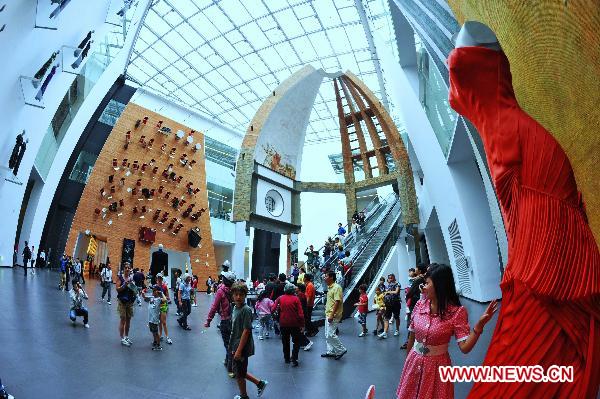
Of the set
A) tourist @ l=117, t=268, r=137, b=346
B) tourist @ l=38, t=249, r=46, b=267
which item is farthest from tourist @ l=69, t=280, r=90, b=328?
tourist @ l=38, t=249, r=46, b=267

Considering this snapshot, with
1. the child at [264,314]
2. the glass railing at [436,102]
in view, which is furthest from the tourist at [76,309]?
the glass railing at [436,102]

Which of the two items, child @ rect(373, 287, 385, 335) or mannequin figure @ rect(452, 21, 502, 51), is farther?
child @ rect(373, 287, 385, 335)

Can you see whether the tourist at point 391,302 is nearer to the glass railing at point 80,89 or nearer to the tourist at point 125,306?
the tourist at point 125,306

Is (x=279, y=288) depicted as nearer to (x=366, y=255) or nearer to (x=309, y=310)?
(x=309, y=310)

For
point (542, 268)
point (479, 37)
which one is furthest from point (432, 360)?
point (479, 37)

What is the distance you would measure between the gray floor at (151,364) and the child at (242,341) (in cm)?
34

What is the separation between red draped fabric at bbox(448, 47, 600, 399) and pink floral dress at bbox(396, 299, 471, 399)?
22cm

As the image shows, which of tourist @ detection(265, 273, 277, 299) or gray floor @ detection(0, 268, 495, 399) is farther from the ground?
tourist @ detection(265, 273, 277, 299)

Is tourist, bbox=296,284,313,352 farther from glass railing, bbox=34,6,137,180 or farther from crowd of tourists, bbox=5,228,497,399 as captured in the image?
glass railing, bbox=34,6,137,180

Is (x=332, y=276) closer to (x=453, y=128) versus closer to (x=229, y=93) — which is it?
(x=453, y=128)

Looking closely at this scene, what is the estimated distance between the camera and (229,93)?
39719 mm

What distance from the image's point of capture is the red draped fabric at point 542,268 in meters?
2.47

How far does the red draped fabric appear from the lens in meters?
2.47

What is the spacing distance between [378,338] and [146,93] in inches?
1039
